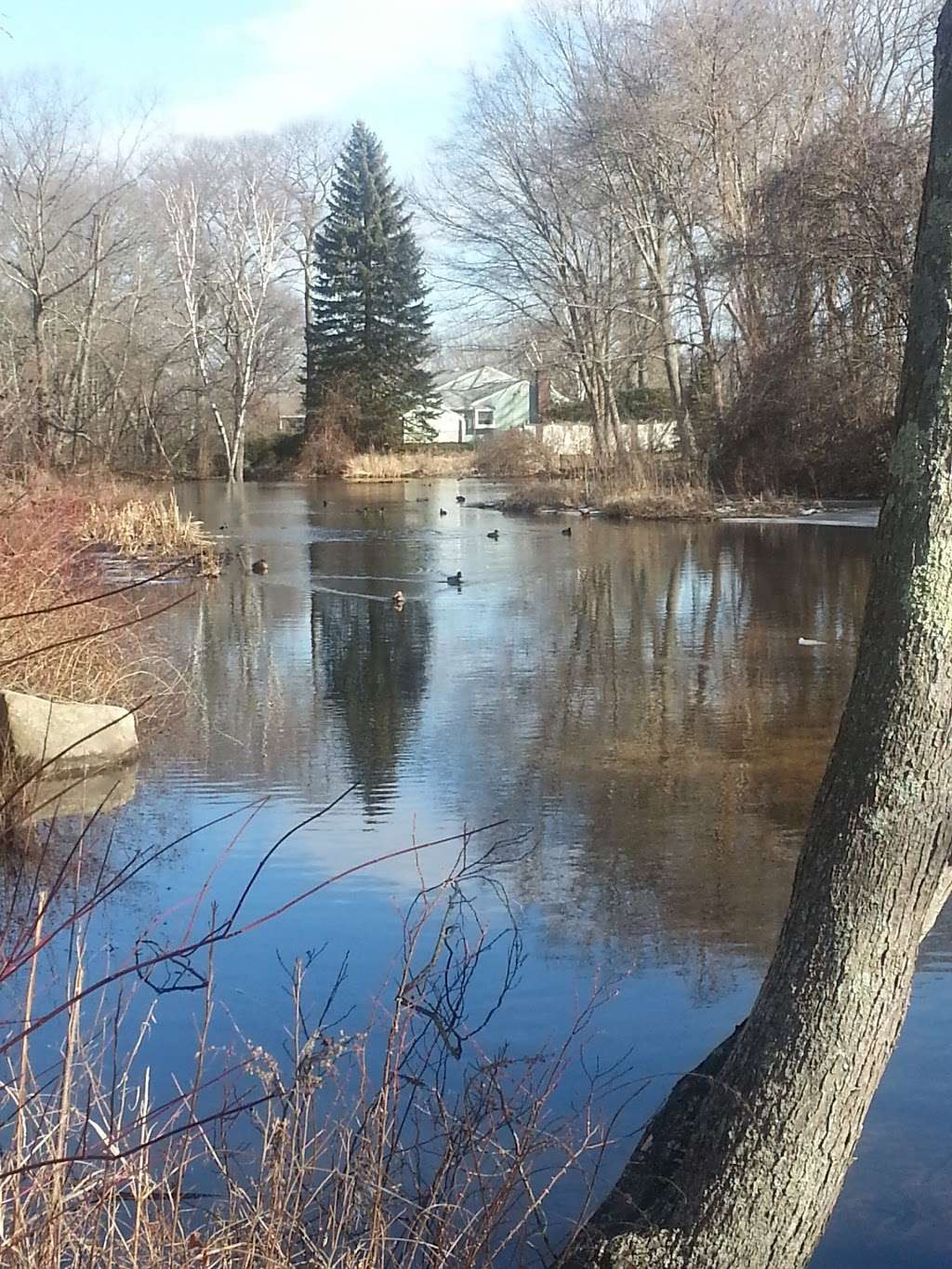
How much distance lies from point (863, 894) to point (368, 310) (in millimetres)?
55650

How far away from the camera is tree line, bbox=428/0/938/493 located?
1121 inches

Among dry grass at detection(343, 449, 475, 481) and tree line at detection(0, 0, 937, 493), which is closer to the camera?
tree line at detection(0, 0, 937, 493)

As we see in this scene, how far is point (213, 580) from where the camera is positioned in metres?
19.4

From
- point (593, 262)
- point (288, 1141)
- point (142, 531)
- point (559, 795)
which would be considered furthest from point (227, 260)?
point (288, 1141)

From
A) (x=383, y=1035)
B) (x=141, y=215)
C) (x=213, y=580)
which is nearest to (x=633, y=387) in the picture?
(x=141, y=215)

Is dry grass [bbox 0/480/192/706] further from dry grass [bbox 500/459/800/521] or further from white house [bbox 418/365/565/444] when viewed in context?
white house [bbox 418/365/565/444]

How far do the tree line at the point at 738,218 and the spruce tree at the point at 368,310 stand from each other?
54.3 ft

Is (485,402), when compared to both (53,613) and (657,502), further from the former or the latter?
(53,613)

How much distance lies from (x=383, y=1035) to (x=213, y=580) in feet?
48.8

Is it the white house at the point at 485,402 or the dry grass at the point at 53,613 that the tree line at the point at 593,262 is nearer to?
the dry grass at the point at 53,613

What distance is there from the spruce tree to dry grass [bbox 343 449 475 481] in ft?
5.05

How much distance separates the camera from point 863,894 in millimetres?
2914

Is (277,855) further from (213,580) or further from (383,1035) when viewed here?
(213,580)

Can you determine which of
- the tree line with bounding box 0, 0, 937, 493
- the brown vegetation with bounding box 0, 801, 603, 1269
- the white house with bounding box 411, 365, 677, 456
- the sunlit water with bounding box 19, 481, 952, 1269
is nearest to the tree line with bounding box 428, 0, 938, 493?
the tree line with bounding box 0, 0, 937, 493
